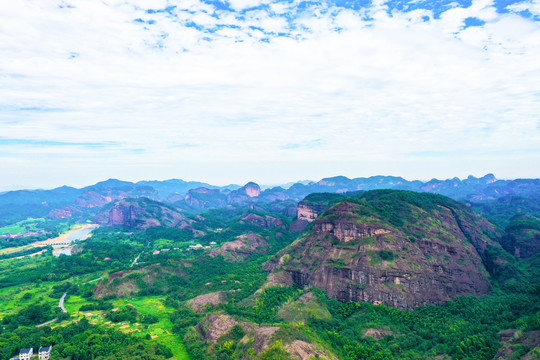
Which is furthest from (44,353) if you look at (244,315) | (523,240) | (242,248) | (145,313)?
(523,240)

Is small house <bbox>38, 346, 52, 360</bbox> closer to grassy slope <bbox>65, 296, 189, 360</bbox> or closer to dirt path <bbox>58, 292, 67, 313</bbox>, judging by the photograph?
grassy slope <bbox>65, 296, 189, 360</bbox>

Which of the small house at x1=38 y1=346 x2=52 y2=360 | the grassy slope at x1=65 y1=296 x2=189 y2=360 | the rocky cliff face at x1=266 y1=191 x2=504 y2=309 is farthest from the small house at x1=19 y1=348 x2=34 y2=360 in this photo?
the rocky cliff face at x1=266 y1=191 x2=504 y2=309

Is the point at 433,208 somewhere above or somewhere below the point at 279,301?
above

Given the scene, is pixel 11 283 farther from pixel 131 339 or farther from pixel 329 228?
pixel 329 228

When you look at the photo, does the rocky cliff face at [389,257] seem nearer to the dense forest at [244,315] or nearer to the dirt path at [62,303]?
the dense forest at [244,315]

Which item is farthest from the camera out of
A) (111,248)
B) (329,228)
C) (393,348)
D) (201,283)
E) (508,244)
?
(111,248)

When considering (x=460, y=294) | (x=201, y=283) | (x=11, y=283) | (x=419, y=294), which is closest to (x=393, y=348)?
(x=419, y=294)

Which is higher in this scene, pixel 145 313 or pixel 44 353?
pixel 44 353

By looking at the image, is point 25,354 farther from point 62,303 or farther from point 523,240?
point 523,240
